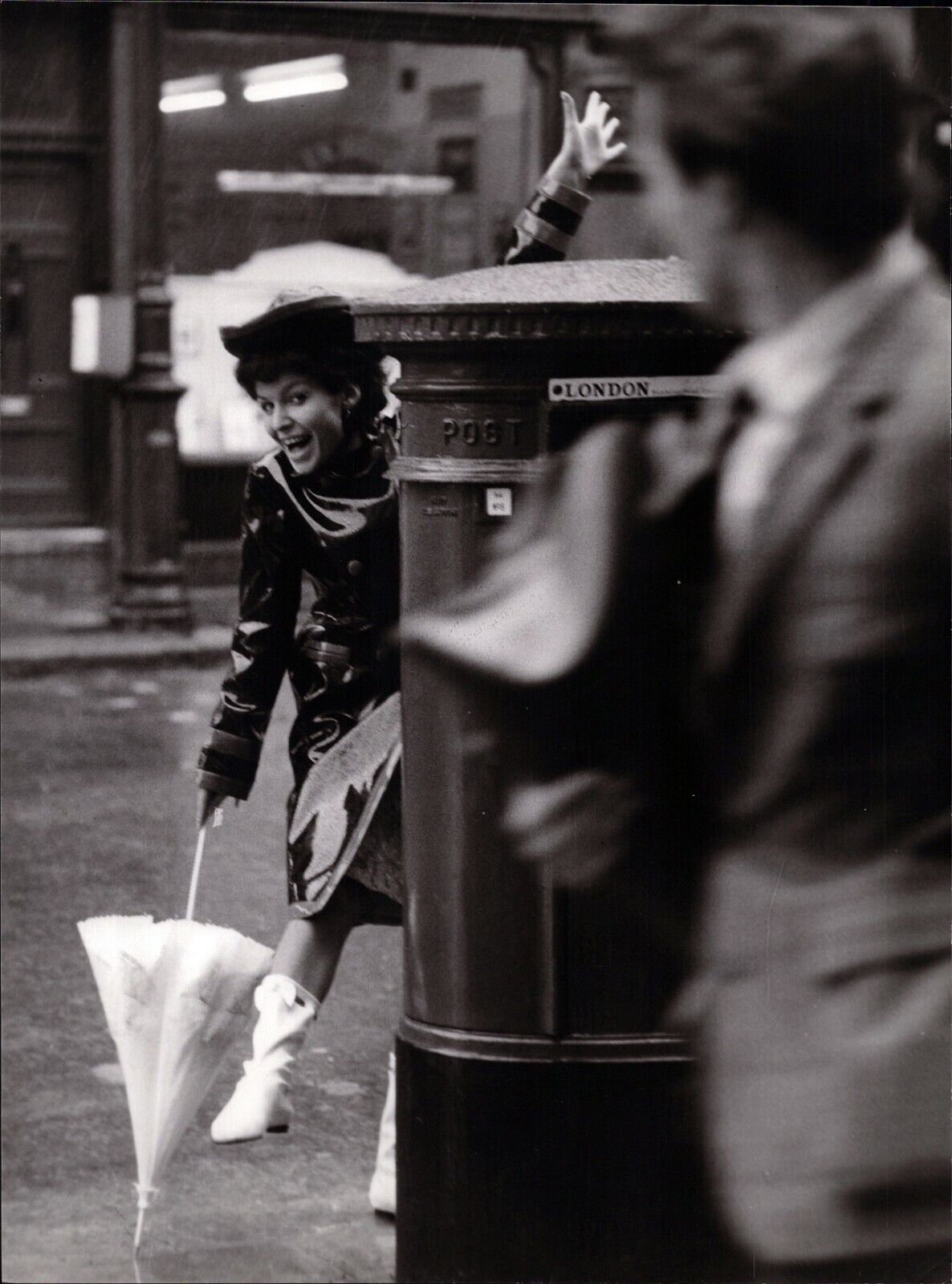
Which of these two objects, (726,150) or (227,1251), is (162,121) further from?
(726,150)

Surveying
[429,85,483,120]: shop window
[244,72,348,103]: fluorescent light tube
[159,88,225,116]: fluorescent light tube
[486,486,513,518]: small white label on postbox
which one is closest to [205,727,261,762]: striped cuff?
[486,486,513,518]: small white label on postbox

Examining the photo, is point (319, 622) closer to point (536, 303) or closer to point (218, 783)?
point (218, 783)

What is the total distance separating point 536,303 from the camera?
328 centimetres

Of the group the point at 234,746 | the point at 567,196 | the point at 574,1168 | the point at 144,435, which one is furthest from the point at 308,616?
the point at 144,435

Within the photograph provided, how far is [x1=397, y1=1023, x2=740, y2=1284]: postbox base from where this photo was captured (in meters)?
3.42

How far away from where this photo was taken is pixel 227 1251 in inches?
172

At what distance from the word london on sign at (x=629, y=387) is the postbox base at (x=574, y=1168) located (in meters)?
0.96

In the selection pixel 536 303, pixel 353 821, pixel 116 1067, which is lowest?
pixel 116 1067

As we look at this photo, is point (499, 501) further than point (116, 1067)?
No

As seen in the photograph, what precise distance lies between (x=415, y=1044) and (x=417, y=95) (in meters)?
12.8

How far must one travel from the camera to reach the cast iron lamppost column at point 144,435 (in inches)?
528

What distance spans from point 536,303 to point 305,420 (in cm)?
95

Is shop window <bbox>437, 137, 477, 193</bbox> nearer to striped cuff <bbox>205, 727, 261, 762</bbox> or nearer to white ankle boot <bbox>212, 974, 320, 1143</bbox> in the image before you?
striped cuff <bbox>205, 727, 261, 762</bbox>

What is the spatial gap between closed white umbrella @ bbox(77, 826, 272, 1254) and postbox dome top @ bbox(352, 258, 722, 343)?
3.45 feet
